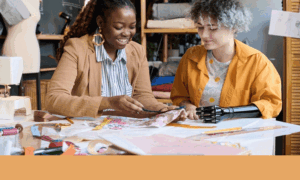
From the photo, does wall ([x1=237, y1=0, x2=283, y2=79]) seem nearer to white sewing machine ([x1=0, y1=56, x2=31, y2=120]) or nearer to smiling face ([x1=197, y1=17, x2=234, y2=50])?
smiling face ([x1=197, y1=17, x2=234, y2=50])

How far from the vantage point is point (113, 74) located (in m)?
1.74

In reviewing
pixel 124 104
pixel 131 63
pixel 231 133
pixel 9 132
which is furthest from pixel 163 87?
pixel 9 132

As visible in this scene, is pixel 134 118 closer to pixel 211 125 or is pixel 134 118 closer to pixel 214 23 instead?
pixel 211 125

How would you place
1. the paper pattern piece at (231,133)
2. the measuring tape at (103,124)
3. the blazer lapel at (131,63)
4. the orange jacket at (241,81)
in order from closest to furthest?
the paper pattern piece at (231,133)
the measuring tape at (103,124)
the orange jacket at (241,81)
the blazer lapel at (131,63)

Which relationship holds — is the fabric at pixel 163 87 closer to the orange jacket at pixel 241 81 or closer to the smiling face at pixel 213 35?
the orange jacket at pixel 241 81

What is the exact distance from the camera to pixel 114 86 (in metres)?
1.75

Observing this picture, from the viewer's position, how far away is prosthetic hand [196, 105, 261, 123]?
1325 mm

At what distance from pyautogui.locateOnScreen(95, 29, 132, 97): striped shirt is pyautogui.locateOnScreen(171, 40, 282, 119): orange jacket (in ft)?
1.06

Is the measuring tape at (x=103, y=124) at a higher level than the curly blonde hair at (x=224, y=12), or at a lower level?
lower

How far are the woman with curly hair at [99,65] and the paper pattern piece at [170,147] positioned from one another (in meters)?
0.43

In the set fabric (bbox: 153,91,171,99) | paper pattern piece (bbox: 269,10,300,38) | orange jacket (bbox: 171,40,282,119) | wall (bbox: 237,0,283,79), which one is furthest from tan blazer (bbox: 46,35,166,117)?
wall (bbox: 237,0,283,79)

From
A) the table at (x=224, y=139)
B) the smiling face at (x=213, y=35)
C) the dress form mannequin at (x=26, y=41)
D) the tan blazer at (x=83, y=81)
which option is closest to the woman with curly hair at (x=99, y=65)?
the tan blazer at (x=83, y=81)

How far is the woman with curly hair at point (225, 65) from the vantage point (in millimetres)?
1661

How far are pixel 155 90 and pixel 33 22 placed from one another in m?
1.26
